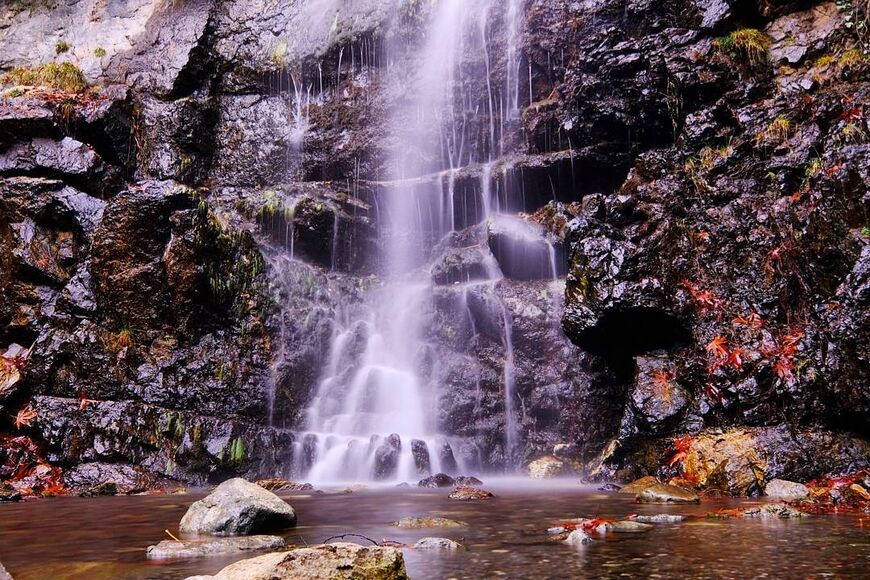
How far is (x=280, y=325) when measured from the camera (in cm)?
1359

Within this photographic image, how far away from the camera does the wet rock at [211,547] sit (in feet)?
14.8

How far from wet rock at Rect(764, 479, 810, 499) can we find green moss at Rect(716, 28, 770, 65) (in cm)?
850

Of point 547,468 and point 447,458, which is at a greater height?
point 447,458

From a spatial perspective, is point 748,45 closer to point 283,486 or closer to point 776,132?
point 776,132

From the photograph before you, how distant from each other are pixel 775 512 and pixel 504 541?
9.10 feet

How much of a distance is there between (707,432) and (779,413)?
96cm

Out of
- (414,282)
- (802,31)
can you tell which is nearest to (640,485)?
(414,282)

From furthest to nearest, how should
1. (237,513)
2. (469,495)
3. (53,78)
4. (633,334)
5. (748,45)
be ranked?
(53,78) → (748,45) → (633,334) → (469,495) → (237,513)

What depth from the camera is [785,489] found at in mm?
7387

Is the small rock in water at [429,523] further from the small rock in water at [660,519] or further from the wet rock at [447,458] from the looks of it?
the wet rock at [447,458]

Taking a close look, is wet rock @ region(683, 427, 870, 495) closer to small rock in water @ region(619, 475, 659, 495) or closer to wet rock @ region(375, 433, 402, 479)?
small rock in water @ region(619, 475, 659, 495)

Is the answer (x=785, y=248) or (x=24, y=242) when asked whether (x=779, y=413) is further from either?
(x=24, y=242)

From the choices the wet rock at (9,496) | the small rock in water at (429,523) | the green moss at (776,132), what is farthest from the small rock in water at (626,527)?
the green moss at (776,132)

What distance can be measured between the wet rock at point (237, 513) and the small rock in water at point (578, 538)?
2.60 meters
